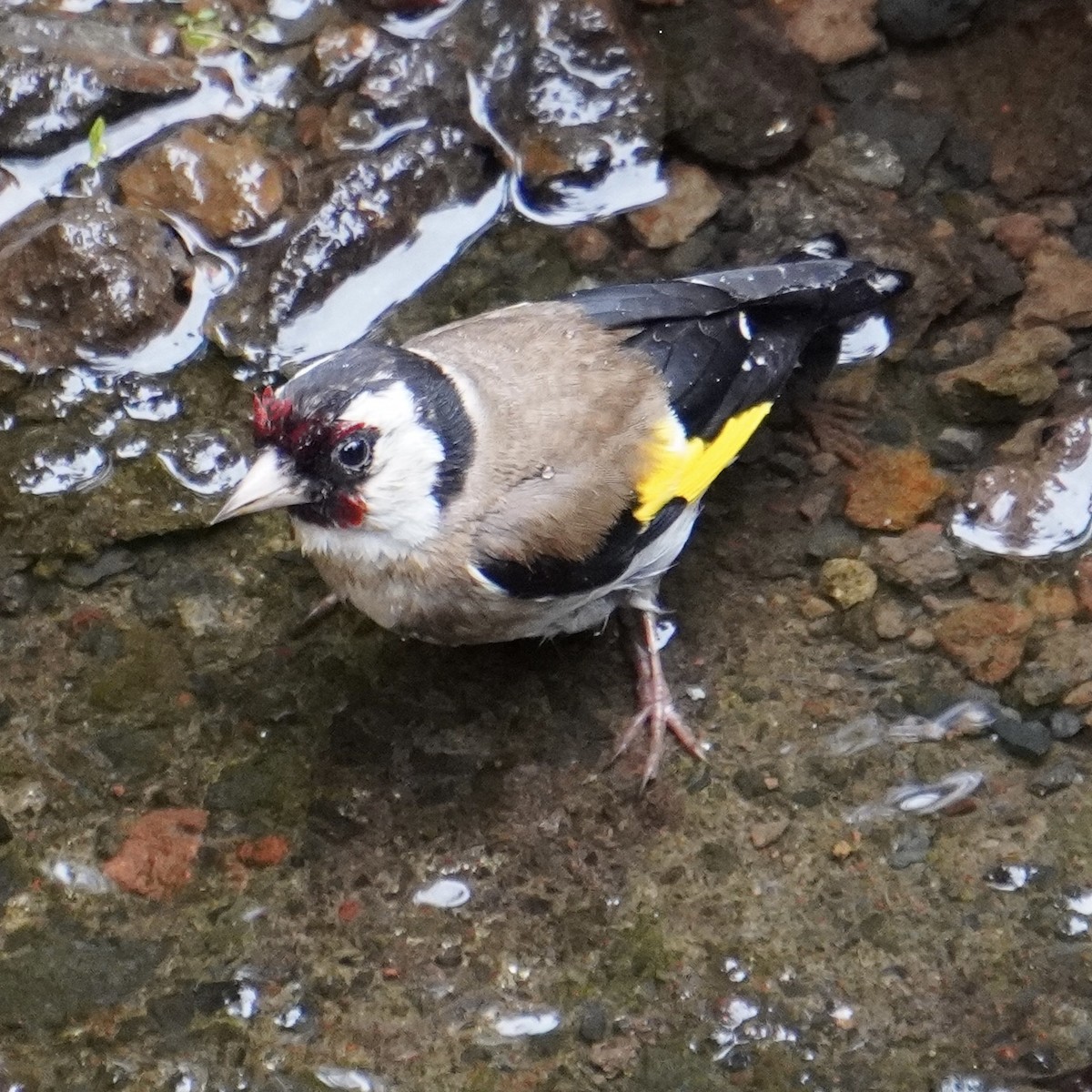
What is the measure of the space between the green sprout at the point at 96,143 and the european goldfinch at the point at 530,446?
4.24ft

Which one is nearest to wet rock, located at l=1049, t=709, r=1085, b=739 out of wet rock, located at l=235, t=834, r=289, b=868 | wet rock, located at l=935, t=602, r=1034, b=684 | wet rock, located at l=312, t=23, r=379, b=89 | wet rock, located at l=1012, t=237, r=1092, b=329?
wet rock, located at l=935, t=602, r=1034, b=684

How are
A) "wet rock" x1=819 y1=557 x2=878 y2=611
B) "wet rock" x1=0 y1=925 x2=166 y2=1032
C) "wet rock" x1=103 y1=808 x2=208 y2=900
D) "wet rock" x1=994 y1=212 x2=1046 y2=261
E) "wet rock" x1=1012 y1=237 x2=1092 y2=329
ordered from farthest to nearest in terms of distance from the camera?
1. "wet rock" x1=994 y1=212 x2=1046 y2=261
2. "wet rock" x1=1012 y1=237 x2=1092 y2=329
3. "wet rock" x1=819 y1=557 x2=878 y2=611
4. "wet rock" x1=103 y1=808 x2=208 y2=900
5. "wet rock" x1=0 y1=925 x2=166 y2=1032

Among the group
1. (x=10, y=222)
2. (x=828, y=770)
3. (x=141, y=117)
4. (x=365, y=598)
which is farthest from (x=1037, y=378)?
(x=10, y=222)

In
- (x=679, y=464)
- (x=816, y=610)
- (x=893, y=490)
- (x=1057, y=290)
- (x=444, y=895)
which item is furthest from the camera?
(x=1057, y=290)

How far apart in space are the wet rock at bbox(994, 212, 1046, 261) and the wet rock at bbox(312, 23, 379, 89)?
6.29 feet

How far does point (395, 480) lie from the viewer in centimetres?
286

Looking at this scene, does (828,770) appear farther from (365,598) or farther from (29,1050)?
(29,1050)

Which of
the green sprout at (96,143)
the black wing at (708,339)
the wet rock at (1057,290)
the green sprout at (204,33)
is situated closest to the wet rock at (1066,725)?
the black wing at (708,339)

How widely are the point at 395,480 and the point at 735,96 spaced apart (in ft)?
6.19

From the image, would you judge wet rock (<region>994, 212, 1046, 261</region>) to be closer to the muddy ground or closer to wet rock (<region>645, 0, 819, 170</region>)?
the muddy ground

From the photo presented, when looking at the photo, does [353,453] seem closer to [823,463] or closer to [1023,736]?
[823,463]

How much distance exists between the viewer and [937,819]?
3.32 meters

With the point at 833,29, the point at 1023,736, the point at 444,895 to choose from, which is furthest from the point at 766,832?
the point at 833,29

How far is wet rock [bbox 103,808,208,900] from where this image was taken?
10.5 feet
